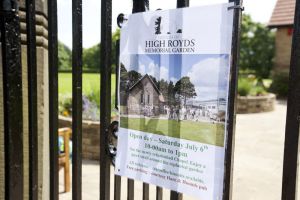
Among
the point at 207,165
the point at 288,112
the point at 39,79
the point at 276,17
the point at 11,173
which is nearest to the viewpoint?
the point at 288,112

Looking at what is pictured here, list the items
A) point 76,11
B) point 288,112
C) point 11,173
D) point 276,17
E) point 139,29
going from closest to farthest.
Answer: point 288,112 → point 139,29 → point 76,11 → point 11,173 → point 276,17

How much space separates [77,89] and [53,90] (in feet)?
0.51

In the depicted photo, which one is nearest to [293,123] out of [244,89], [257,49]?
[244,89]

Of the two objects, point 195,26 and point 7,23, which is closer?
point 195,26

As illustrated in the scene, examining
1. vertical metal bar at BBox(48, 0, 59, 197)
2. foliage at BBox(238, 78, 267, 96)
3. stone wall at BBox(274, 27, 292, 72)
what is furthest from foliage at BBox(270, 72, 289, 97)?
vertical metal bar at BBox(48, 0, 59, 197)

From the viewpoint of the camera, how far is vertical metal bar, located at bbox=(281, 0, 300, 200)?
39.9 inches

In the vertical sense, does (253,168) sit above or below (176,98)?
below

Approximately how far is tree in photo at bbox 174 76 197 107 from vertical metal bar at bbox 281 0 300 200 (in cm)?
29

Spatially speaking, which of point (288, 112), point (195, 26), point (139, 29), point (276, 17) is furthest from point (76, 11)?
point (276, 17)

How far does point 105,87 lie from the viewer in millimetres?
1401

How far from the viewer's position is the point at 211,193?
1.15m

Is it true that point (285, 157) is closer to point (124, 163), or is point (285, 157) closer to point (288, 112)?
point (288, 112)

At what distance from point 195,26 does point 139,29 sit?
25 centimetres

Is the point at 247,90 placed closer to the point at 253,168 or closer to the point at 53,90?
the point at 253,168
